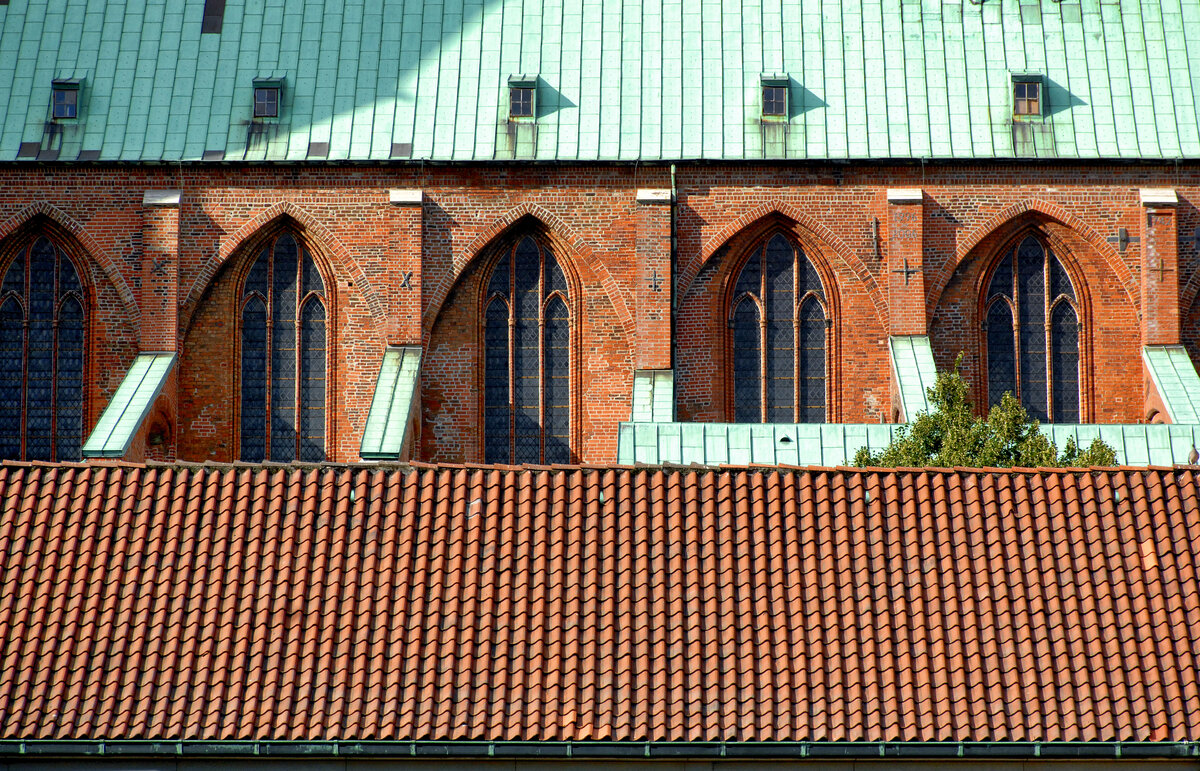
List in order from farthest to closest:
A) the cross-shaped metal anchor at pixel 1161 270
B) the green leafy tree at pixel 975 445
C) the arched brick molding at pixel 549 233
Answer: the arched brick molding at pixel 549 233
the cross-shaped metal anchor at pixel 1161 270
the green leafy tree at pixel 975 445

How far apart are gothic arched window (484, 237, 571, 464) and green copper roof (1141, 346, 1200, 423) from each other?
11.2m

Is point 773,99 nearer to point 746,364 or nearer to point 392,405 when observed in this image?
point 746,364

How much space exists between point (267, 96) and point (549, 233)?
6386 millimetres

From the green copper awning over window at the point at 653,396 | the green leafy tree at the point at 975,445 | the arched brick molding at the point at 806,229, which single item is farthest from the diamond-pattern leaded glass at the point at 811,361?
the green leafy tree at the point at 975,445

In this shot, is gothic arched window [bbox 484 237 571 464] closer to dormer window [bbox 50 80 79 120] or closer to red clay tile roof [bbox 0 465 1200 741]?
dormer window [bbox 50 80 79 120]

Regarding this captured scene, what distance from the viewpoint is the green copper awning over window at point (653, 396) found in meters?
33.6

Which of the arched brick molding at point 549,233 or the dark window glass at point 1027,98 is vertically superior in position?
the dark window glass at point 1027,98

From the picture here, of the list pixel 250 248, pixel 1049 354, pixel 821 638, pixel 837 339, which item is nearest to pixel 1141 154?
pixel 1049 354

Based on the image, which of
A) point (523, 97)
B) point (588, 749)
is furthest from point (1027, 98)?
point (588, 749)

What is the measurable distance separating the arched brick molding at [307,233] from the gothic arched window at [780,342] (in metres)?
7.09

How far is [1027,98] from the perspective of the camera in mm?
36281

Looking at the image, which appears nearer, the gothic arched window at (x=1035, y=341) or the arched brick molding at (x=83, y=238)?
the arched brick molding at (x=83, y=238)

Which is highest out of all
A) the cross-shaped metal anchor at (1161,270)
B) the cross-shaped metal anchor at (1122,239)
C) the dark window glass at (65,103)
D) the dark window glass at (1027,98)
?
the dark window glass at (1027,98)

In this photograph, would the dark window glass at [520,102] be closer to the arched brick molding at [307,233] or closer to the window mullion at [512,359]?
the window mullion at [512,359]
